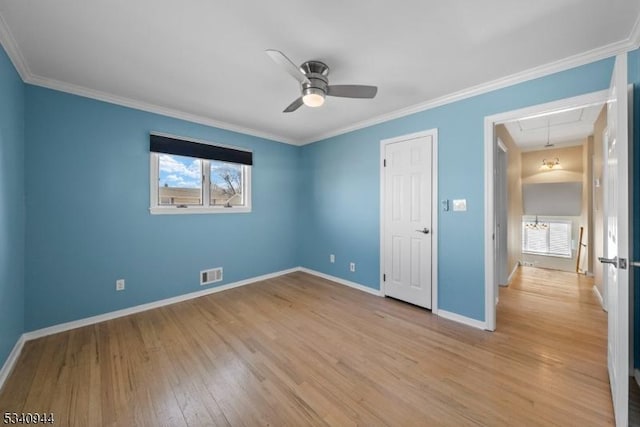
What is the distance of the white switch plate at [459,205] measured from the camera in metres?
2.70

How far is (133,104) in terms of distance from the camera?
9.52ft

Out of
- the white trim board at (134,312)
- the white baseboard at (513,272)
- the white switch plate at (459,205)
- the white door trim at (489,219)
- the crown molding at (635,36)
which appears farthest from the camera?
the white baseboard at (513,272)

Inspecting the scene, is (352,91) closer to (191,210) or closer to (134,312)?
(191,210)

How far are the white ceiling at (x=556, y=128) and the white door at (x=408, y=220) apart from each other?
1209 millimetres

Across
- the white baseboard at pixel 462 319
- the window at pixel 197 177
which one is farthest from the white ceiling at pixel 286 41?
the white baseboard at pixel 462 319

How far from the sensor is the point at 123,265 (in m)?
2.86

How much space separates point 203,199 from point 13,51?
82.8 inches

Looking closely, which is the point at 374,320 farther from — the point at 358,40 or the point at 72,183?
the point at 72,183

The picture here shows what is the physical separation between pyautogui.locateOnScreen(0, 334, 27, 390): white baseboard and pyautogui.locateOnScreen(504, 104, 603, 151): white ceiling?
5.24 m

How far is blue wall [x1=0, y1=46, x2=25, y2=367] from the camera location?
184 cm

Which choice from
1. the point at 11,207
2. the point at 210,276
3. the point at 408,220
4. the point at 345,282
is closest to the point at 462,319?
the point at 408,220

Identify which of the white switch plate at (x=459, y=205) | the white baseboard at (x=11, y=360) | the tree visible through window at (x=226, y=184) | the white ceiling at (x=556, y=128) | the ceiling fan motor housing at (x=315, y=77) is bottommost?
the white baseboard at (x=11, y=360)

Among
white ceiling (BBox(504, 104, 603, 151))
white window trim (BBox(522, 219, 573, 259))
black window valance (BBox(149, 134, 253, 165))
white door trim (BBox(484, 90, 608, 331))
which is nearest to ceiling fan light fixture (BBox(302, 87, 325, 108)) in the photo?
white door trim (BBox(484, 90, 608, 331))

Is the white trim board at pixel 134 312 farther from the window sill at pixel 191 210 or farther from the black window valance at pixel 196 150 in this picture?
the black window valance at pixel 196 150
